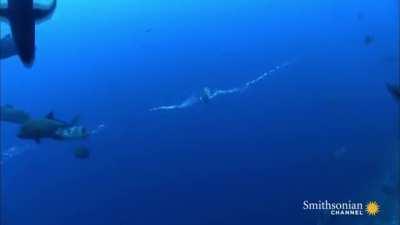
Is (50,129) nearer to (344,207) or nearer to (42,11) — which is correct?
(42,11)

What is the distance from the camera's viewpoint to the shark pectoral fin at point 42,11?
2.35 m

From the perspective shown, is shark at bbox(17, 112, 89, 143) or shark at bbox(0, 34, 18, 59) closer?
shark at bbox(17, 112, 89, 143)

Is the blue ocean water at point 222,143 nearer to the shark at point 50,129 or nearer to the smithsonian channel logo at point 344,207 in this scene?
the smithsonian channel logo at point 344,207

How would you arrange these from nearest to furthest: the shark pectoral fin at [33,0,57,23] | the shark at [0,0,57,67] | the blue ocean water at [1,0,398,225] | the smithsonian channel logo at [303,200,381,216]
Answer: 1. the shark at [0,0,57,67]
2. the shark pectoral fin at [33,0,57,23]
3. the smithsonian channel logo at [303,200,381,216]
4. the blue ocean water at [1,0,398,225]

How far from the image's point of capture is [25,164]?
1082cm

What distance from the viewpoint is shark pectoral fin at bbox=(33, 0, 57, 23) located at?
235cm

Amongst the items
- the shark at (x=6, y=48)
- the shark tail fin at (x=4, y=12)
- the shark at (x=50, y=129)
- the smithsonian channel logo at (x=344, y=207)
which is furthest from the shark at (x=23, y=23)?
the smithsonian channel logo at (x=344, y=207)

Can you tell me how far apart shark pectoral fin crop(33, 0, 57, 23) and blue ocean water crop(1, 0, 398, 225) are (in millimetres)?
5151

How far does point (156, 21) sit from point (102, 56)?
24.9ft

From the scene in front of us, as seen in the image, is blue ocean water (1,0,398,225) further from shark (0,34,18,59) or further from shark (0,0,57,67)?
shark (0,0,57,67)

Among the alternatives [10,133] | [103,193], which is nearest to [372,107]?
[103,193]

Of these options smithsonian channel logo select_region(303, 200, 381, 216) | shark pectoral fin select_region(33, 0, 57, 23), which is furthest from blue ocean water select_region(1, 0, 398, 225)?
shark pectoral fin select_region(33, 0, 57, 23)

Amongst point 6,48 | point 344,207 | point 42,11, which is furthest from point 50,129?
point 344,207

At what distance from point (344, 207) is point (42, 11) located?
14.9 feet
